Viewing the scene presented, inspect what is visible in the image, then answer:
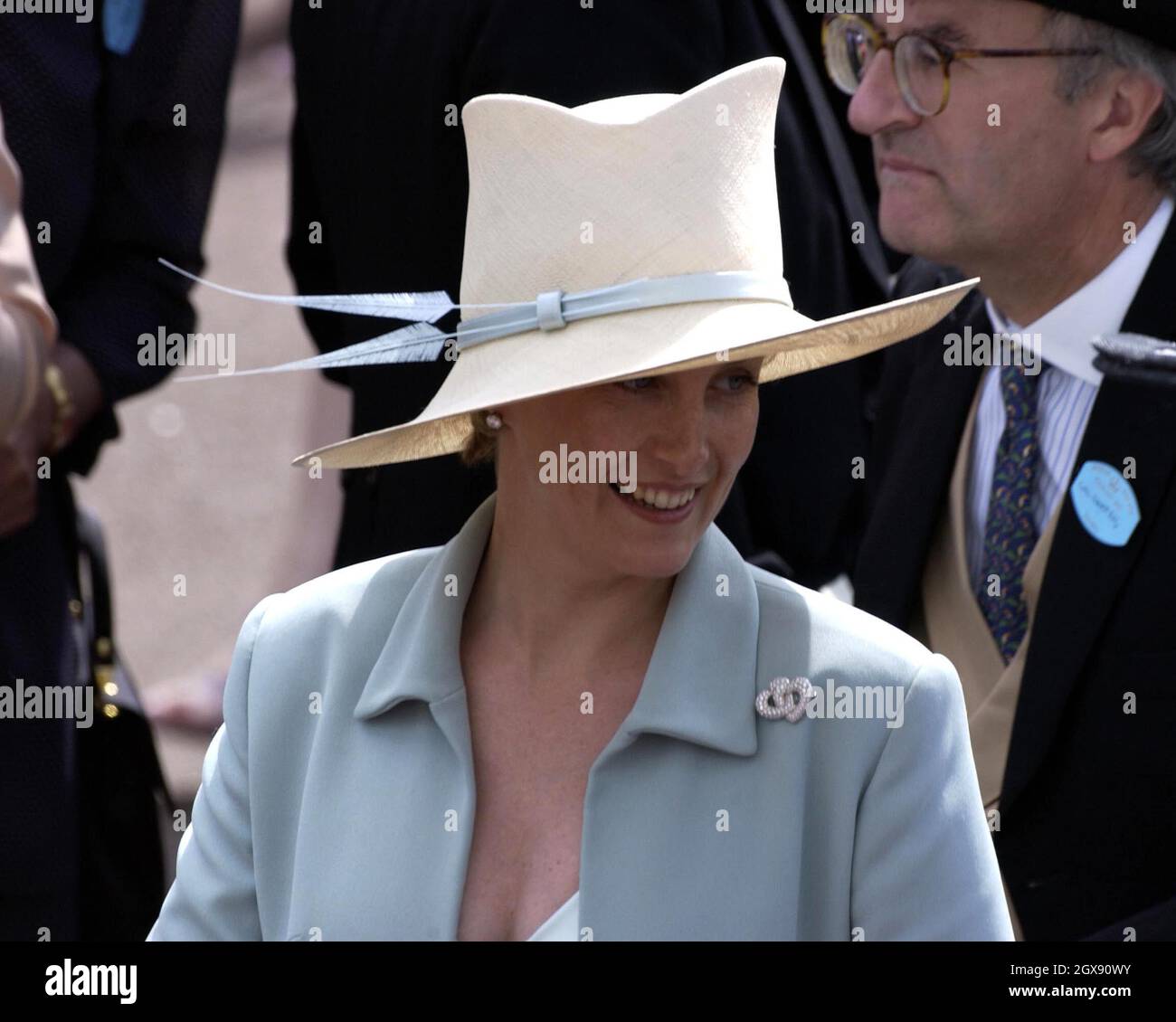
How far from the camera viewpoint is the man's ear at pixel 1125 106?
3.08m

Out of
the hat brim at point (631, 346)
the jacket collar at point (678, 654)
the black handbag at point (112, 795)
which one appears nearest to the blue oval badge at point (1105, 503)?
the hat brim at point (631, 346)

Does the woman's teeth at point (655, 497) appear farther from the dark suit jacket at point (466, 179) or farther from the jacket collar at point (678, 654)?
the dark suit jacket at point (466, 179)

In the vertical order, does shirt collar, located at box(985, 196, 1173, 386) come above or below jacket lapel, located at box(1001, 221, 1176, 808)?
above

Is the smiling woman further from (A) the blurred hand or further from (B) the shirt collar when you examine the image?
(A) the blurred hand

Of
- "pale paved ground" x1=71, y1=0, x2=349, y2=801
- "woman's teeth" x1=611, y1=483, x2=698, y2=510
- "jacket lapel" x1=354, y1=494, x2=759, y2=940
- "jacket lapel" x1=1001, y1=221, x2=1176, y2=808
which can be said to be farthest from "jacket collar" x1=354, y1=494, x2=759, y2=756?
"pale paved ground" x1=71, y1=0, x2=349, y2=801

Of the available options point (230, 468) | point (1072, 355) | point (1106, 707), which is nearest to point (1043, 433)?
point (1072, 355)

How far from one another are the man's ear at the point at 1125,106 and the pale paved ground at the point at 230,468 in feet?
6.65

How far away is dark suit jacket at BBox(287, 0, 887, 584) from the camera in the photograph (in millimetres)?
3156

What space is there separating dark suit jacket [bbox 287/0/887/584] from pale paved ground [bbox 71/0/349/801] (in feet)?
3.60

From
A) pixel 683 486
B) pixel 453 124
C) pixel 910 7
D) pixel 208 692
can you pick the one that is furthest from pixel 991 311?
pixel 208 692

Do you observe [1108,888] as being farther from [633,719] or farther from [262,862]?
[262,862]

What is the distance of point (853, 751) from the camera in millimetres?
2178

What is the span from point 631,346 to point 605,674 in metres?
0.39
